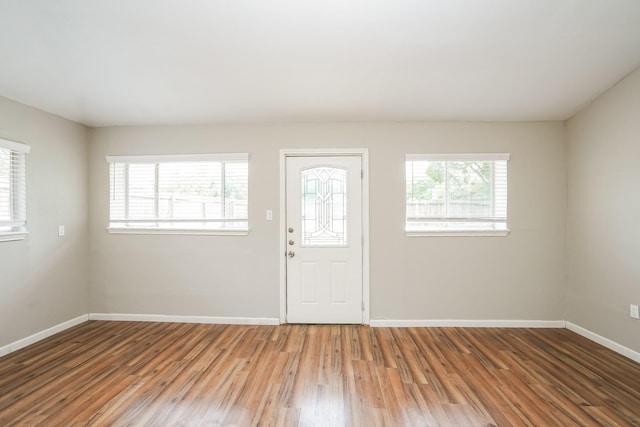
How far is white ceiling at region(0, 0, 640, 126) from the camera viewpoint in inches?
88.6

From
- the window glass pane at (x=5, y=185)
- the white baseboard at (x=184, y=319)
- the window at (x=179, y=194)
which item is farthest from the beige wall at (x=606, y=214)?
the window glass pane at (x=5, y=185)

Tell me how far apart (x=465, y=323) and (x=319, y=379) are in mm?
2120

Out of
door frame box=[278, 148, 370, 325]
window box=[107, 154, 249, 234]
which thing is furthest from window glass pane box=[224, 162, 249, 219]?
door frame box=[278, 148, 370, 325]

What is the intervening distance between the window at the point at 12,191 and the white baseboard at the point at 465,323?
3.91 metres

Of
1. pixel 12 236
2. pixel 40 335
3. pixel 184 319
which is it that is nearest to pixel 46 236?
pixel 12 236

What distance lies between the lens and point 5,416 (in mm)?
2078

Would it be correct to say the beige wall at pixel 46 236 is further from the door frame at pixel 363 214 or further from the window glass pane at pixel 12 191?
the door frame at pixel 363 214

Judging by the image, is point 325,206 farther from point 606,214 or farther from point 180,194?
point 606,214

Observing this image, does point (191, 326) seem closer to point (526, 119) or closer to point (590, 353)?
point (590, 353)

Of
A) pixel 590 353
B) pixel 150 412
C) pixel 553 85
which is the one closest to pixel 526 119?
pixel 553 85

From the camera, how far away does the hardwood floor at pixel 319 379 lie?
2.09 metres

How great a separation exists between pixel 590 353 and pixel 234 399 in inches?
130

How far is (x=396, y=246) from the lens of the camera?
3.82m

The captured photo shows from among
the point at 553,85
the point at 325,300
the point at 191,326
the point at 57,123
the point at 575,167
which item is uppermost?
the point at 553,85
